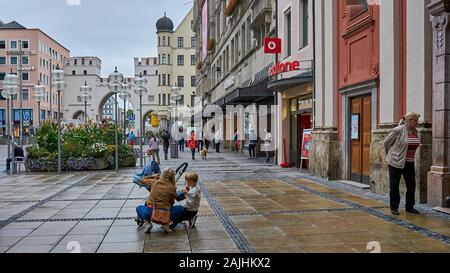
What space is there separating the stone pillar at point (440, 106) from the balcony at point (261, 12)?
14.5 metres

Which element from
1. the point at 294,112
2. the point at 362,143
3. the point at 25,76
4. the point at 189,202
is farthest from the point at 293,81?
the point at 25,76

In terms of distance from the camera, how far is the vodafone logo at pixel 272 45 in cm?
2089

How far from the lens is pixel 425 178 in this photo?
32.7 ft

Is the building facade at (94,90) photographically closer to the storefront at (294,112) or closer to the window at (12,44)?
the window at (12,44)

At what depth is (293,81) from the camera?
17938 millimetres

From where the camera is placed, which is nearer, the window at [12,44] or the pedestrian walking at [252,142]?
the pedestrian walking at [252,142]

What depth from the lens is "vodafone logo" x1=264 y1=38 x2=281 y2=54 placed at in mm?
20891

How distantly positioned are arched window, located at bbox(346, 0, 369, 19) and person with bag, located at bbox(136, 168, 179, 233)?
26.1 ft

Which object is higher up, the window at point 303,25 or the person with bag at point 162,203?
the window at point 303,25

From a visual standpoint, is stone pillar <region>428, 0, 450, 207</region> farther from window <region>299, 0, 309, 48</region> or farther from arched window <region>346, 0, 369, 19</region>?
window <region>299, 0, 309, 48</region>

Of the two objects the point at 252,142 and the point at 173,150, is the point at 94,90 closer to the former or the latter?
the point at 173,150

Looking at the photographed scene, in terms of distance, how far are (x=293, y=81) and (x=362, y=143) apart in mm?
5025

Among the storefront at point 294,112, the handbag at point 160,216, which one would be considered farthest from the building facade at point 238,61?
the handbag at point 160,216
